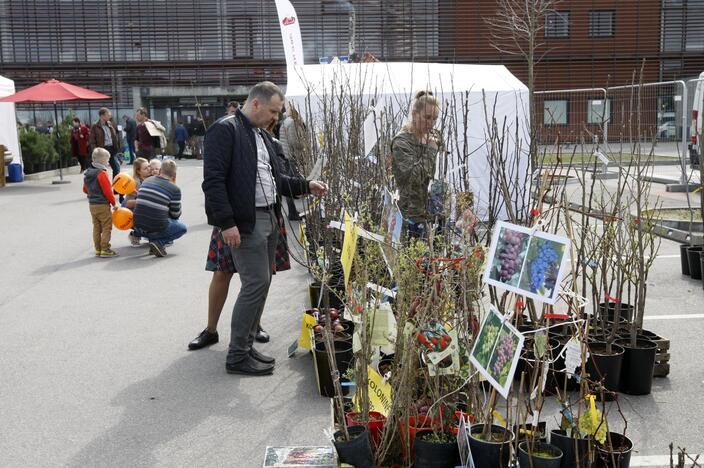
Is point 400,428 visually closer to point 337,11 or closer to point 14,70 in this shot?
point 337,11

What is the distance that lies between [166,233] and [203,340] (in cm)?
423

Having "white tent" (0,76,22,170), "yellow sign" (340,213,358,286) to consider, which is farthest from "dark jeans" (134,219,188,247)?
"white tent" (0,76,22,170)

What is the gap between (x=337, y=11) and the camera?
29.6m

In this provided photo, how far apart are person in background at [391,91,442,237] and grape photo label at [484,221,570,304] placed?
94.0 inches

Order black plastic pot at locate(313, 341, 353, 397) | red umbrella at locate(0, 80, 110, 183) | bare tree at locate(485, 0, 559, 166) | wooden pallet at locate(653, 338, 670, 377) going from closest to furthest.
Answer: bare tree at locate(485, 0, 559, 166) < black plastic pot at locate(313, 341, 353, 397) < wooden pallet at locate(653, 338, 670, 377) < red umbrella at locate(0, 80, 110, 183)

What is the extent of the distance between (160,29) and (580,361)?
1203 inches

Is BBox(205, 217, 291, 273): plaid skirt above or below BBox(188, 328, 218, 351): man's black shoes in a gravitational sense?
above

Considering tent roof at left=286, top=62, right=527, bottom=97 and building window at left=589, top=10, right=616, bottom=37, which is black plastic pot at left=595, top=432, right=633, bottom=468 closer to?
tent roof at left=286, top=62, right=527, bottom=97

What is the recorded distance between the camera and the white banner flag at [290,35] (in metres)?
13.0

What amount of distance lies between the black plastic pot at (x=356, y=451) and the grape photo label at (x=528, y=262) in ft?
2.83

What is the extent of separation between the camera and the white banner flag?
12977 mm

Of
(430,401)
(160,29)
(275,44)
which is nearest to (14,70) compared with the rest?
(160,29)

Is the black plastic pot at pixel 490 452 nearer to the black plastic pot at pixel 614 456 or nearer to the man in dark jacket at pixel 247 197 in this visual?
the black plastic pot at pixel 614 456

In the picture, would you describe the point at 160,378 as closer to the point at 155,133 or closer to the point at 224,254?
the point at 224,254
